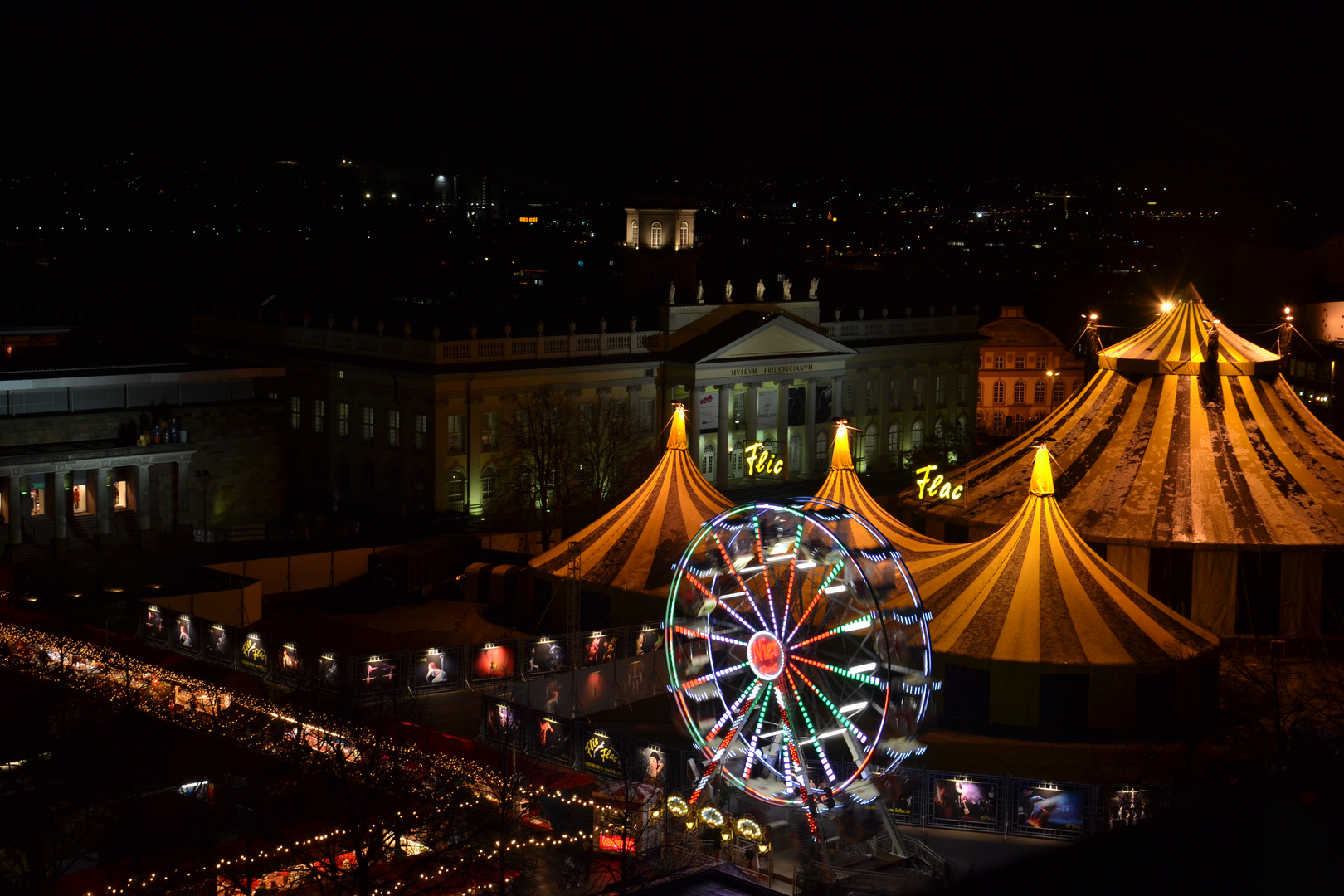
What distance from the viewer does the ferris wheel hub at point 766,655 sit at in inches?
875

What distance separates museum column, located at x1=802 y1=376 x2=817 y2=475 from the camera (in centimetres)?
7231

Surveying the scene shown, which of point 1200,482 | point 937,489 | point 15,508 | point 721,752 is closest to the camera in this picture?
point 721,752

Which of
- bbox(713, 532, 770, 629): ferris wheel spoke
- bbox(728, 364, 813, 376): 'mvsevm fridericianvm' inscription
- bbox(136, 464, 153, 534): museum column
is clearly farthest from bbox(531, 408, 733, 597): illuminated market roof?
bbox(728, 364, 813, 376): 'mvsevm fridericianvm' inscription

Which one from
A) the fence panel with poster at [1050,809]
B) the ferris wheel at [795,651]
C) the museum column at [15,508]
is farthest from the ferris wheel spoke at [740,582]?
the museum column at [15,508]

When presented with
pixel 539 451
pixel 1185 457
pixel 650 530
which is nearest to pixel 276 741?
pixel 650 530

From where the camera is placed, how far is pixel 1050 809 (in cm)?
2331

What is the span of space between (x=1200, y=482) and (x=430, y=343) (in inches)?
1202

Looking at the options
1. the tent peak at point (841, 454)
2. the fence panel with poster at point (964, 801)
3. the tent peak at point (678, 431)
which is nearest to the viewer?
the fence panel with poster at point (964, 801)

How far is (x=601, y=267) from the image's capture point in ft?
362

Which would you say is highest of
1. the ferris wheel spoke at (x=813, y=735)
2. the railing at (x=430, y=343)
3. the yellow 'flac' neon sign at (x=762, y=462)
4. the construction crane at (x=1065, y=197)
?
the construction crane at (x=1065, y=197)

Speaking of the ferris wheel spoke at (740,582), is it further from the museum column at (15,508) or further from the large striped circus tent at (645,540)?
the museum column at (15,508)

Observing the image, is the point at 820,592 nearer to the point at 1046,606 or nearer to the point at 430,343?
the point at 1046,606

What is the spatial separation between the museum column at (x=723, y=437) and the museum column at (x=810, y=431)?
4.60 metres

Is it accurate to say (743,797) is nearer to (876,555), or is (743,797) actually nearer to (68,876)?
(876,555)
